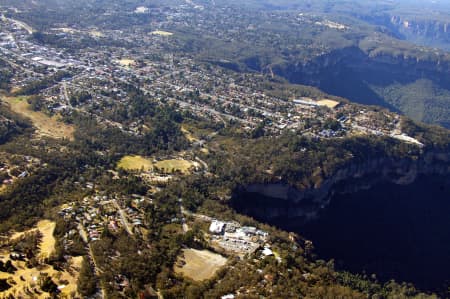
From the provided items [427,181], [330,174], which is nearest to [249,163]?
[330,174]

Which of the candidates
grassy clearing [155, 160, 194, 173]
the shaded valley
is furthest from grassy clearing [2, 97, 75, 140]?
the shaded valley

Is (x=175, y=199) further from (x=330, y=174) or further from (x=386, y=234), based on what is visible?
(x=386, y=234)

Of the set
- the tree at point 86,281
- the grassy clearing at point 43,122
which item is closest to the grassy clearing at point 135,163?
the grassy clearing at point 43,122

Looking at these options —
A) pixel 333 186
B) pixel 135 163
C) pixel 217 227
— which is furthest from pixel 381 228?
pixel 135 163

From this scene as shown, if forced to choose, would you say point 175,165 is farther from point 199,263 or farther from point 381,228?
point 381,228

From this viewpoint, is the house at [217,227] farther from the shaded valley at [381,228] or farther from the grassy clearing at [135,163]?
the grassy clearing at [135,163]

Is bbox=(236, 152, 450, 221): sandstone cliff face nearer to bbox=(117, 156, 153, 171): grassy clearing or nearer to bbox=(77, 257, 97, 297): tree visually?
bbox=(117, 156, 153, 171): grassy clearing
